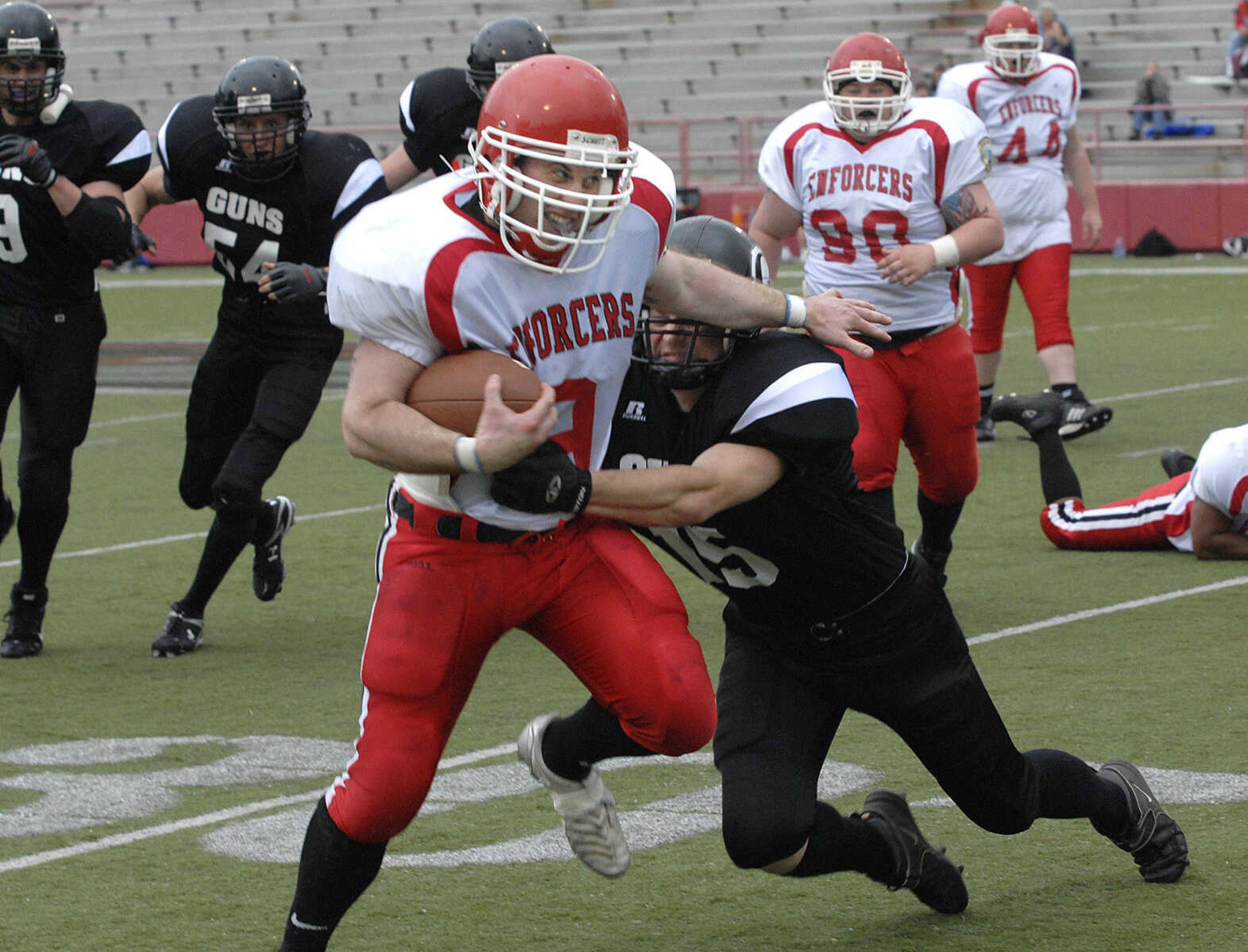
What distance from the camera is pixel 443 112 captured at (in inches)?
252

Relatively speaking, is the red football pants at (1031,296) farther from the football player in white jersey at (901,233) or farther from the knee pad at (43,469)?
the knee pad at (43,469)

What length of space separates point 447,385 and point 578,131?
17.1 inches

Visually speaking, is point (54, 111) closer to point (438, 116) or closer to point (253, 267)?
point (253, 267)

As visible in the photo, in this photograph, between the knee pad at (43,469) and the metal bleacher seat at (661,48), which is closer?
the knee pad at (43,469)

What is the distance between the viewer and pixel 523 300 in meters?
3.01

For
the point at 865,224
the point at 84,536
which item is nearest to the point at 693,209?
the point at 84,536

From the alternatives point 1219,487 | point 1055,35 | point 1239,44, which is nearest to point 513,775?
point 1219,487

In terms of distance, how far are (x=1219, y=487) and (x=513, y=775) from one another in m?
2.65

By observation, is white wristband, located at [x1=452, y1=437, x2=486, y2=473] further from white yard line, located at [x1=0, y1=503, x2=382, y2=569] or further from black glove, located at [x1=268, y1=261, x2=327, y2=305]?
white yard line, located at [x1=0, y1=503, x2=382, y2=569]

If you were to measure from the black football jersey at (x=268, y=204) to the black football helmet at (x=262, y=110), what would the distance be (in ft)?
0.25

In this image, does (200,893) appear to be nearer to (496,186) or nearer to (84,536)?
(496,186)

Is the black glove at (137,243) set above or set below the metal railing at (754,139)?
above

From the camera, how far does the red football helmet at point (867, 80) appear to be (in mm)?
5512

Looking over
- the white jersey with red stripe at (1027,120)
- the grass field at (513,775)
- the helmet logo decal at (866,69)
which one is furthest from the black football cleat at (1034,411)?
the white jersey with red stripe at (1027,120)
